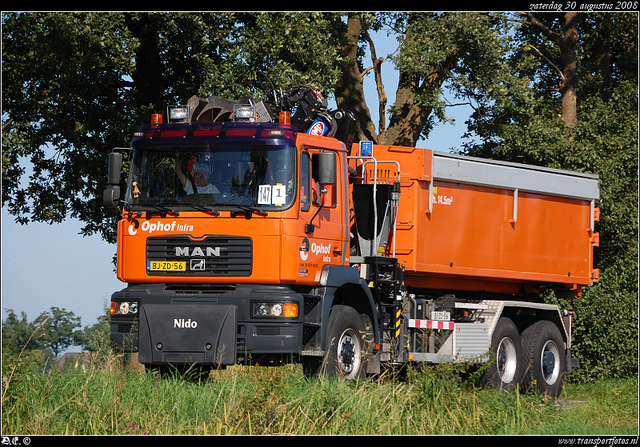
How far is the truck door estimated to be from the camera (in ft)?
31.4

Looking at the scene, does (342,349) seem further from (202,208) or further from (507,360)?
(507,360)

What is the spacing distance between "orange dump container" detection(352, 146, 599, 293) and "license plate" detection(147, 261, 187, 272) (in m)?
2.98

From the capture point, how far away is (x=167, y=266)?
9.66m

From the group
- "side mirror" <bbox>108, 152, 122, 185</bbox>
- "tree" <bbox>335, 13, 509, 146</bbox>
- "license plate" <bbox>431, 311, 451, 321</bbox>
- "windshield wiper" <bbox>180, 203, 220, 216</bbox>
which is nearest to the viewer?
"windshield wiper" <bbox>180, 203, 220, 216</bbox>

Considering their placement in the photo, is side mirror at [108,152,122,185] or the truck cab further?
side mirror at [108,152,122,185]

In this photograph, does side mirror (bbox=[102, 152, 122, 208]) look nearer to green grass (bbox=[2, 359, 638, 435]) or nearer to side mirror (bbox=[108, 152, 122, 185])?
side mirror (bbox=[108, 152, 122, 185])

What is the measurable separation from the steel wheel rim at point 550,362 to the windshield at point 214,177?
594 centimetres

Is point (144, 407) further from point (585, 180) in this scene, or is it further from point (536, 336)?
point (585, 180)

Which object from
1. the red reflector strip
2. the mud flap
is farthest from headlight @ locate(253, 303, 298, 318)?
the red reflector strip

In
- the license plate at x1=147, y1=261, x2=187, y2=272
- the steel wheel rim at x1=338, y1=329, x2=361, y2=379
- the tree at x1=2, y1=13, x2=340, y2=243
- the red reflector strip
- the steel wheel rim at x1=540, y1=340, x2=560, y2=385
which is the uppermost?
the tree at x1=2, y1=13, x2=340, y2=243

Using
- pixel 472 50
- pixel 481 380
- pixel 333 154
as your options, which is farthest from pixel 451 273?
pixel 472 50

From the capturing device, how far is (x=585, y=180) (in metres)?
13.8

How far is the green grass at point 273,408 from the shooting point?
7.59 m

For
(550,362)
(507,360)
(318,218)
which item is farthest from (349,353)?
(550,362)
